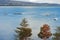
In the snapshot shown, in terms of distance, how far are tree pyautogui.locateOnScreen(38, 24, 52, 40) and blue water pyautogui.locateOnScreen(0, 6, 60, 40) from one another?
1.2 inches

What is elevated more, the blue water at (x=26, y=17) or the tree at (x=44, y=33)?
the blue water at (x=26, y=17)

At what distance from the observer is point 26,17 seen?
974mm

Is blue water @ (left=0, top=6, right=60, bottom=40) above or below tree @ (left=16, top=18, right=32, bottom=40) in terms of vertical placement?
above

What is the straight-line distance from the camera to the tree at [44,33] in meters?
0.95

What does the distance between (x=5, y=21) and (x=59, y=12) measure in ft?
1.52

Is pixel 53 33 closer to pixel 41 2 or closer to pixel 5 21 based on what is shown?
pixel 41 2

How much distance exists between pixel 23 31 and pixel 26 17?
119mm

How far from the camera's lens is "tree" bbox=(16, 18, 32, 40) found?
0.95 metres

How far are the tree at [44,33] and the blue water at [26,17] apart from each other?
0.10 feet

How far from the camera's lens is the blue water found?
97cm

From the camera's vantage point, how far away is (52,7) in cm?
99

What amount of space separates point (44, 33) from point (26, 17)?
7.8 inches

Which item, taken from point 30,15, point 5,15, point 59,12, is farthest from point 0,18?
point 59,12

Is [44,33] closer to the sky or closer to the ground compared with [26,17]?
closer to the ground
